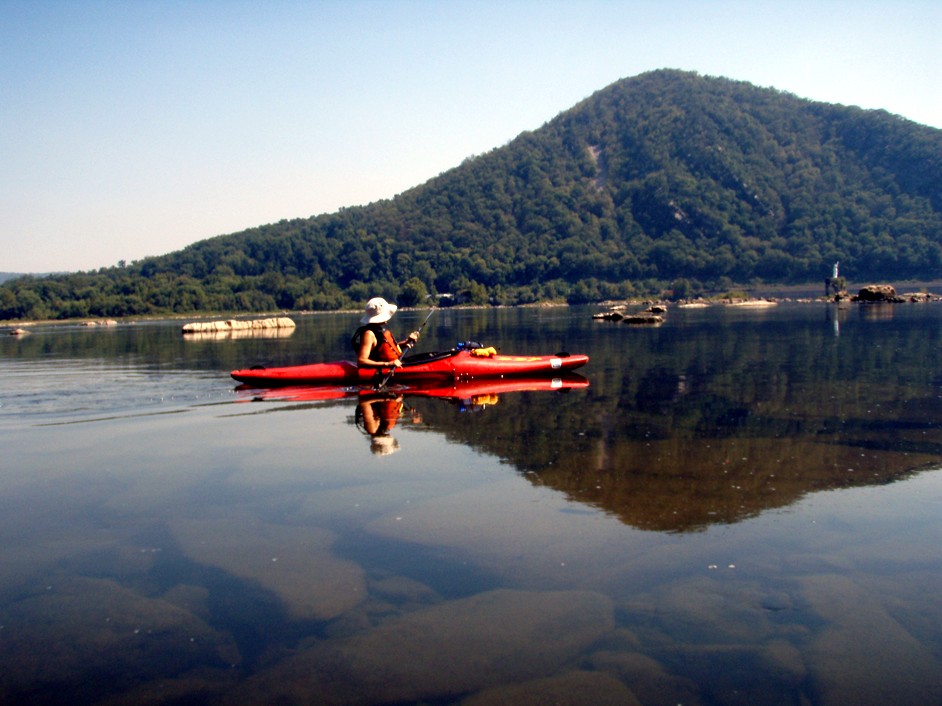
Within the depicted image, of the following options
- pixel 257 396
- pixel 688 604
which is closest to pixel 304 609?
pixel 688 604

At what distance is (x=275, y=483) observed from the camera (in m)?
10.6

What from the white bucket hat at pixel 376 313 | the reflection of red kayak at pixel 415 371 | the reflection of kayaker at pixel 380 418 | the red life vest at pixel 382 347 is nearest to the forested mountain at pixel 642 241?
the reflection of red kayak at pixel 415 371

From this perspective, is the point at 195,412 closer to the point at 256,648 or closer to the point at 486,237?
the point at 256,648

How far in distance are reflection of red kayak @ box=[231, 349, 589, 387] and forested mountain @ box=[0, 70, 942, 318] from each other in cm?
10938

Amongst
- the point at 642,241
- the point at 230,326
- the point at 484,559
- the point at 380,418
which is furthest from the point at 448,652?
the point at 642,241

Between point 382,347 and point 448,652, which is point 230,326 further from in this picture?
point 448,652

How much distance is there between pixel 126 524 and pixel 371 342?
1146 cm

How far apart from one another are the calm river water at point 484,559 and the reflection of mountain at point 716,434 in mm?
79

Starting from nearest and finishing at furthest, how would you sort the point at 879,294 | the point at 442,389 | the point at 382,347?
the point at 442,389 → the point at 382,347 → the point at 879,294

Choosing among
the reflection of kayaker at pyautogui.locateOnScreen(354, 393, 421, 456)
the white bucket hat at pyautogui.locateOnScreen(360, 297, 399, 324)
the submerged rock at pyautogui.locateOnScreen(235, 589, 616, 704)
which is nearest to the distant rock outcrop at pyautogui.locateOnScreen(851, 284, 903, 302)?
the white bucket hat at pyautogui.locateOnScreen(360, 297, 399, 324)

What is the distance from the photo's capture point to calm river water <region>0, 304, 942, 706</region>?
5430 millimetres

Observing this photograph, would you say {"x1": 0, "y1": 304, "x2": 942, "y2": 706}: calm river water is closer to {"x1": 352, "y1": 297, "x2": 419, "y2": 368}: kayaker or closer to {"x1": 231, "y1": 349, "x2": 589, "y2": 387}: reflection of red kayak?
{"x1": 352, "y1": 297, "x2": 419, "y2": 368}: kayaker

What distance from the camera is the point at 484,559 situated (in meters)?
7.39

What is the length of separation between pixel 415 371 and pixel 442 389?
2.85 feet
